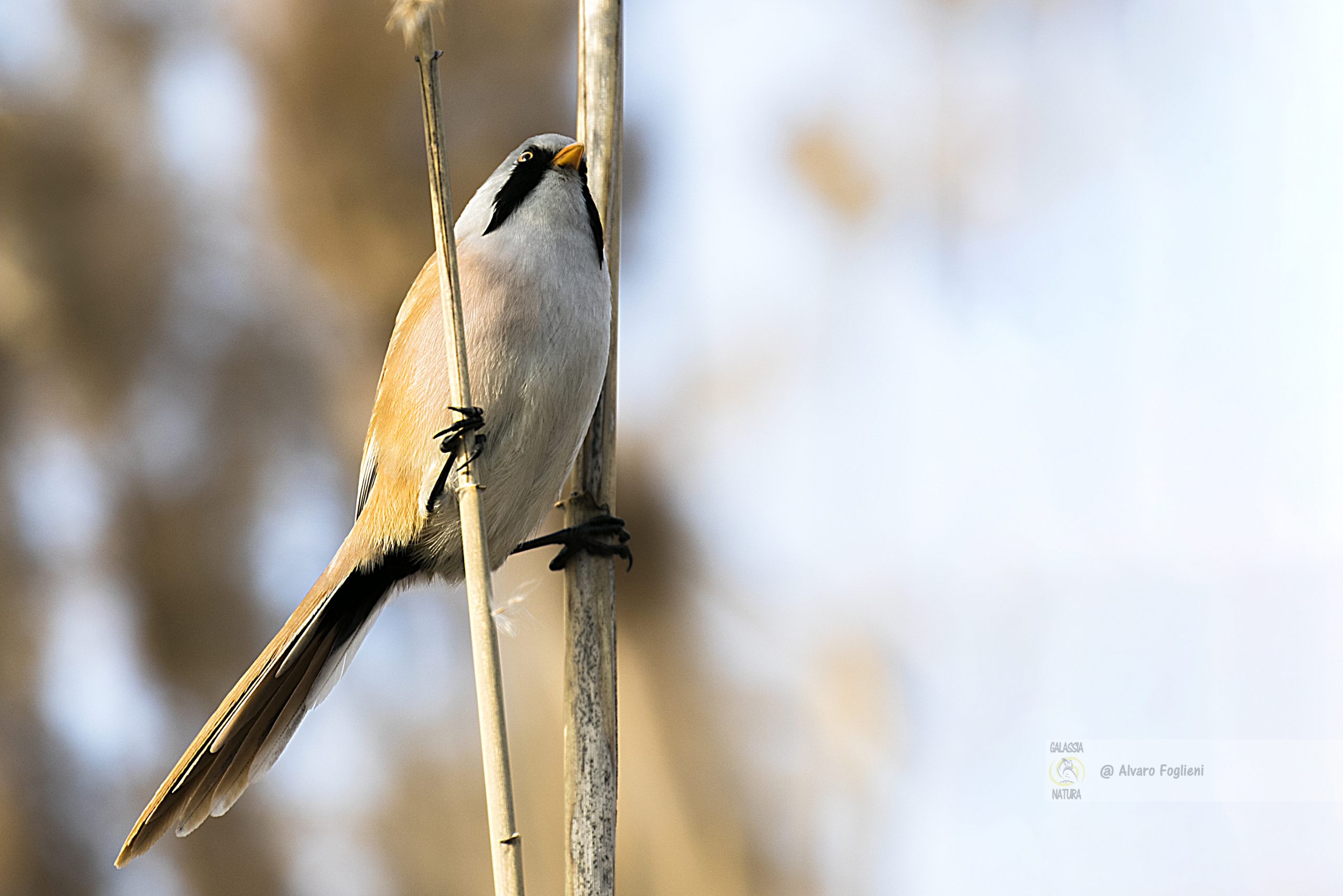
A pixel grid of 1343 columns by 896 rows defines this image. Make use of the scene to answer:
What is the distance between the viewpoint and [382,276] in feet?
3.74

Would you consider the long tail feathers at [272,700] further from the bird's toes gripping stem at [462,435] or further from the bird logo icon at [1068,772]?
the bird logo icon at [1068,772]

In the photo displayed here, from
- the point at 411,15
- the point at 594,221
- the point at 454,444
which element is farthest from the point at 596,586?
the point at 411,15

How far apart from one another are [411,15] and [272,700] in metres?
0.46

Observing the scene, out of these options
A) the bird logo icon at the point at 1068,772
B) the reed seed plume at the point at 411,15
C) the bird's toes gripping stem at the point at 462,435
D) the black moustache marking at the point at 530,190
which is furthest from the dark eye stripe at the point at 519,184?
the bird logo icon at the point at 1068,772

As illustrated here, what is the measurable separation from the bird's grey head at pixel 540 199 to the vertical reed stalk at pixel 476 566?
22cm

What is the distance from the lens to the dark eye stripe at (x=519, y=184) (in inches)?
29.7

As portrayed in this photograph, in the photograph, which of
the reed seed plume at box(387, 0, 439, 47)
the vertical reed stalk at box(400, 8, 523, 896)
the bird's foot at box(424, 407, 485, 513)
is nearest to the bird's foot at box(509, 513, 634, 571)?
Result: the bird's foot at box(424, 407, 485, 513)

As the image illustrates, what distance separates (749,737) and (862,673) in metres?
0.14

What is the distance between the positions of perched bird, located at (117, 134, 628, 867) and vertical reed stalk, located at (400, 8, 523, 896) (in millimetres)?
110

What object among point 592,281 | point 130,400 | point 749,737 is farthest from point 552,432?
point 130,400

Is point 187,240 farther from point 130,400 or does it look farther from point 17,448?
point 17,448

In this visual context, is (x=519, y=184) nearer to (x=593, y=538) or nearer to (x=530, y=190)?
(x=530, y=190)

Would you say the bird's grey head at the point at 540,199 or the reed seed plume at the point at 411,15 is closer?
the reed seed plume at the point at 411,15

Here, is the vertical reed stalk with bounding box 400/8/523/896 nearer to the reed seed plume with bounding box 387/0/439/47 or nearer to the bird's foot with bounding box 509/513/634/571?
the reed seed plume with bounding box 387/0/439/47
